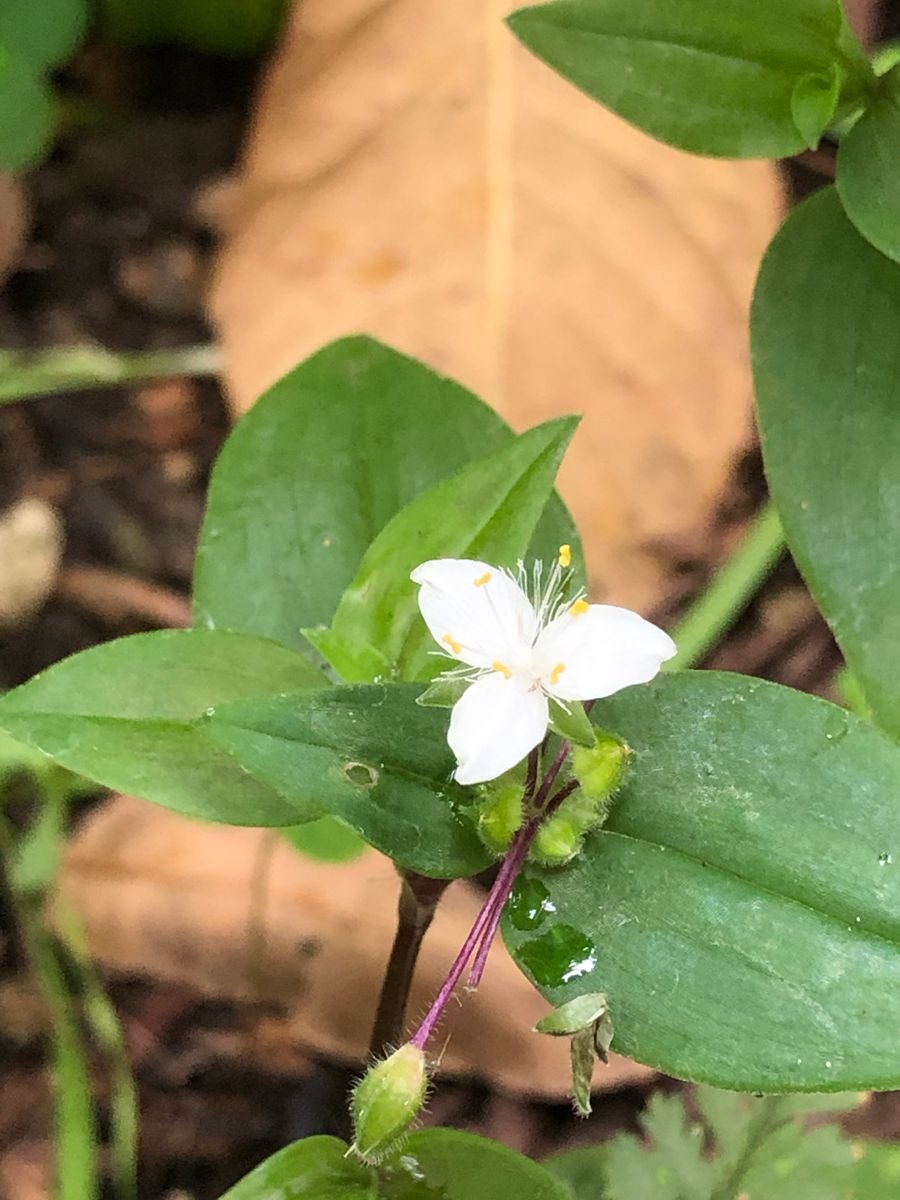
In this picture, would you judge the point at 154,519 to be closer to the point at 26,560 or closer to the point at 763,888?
the point at 26,560

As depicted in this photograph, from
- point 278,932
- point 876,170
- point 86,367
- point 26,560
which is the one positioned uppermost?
point 876,170

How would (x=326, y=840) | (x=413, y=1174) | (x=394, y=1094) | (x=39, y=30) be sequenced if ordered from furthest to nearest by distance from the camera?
(x=39, y=30) < (x=326, y=840) < (x=413, y=1174) < (x=394, y=1094)

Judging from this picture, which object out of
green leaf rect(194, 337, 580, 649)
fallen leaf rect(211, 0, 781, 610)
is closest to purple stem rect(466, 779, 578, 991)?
green leaf rect(194, 337, 580, 649)

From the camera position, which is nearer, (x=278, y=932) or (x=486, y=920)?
(x=486, y=920)

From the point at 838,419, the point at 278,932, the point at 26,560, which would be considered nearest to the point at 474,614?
the point at 838,419

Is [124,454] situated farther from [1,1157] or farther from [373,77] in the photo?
[1,1157]

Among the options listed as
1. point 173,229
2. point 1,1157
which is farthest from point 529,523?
point 173,229
